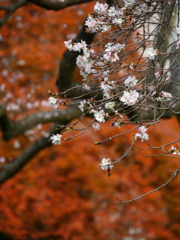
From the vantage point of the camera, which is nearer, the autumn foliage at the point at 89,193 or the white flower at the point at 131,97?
the white flower at the point at 131,97

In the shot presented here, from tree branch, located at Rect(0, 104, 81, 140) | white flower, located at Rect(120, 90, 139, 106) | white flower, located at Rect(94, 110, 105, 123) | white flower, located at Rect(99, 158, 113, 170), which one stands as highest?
white flower, located at Rect(120, 90, 139, 106)

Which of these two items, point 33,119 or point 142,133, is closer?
point 142,133

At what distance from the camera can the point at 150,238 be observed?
852 cm

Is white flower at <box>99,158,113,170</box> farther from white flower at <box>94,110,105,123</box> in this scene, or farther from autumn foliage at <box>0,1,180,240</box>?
autumn foliage at <box>0,1,180,240</box>

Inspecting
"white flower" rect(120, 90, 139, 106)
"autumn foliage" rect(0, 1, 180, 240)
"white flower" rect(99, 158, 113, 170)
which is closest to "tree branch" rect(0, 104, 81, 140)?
"autumn foliage" rect(0, 1, 180, 240)

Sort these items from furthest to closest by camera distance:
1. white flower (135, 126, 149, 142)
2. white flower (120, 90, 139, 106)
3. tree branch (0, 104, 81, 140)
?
tree branch (0, 104, 81, 140) < white flower (135, 126, 149, 142) < white flower (120, 90, 139, 106)

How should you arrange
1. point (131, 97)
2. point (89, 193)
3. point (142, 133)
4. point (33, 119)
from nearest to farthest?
point (131, 97)
point (142, 133)
point (33, 119)
point (89, 193)

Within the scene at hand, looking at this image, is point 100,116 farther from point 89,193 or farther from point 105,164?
point 89,193

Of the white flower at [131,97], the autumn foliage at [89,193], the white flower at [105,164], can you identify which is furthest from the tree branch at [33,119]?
the white flower at [131,97]

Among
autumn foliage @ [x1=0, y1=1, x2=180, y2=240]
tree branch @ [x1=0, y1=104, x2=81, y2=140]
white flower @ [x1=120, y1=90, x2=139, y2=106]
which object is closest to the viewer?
white flower @ [x1=120, y1=90, x2=139, y2=106]

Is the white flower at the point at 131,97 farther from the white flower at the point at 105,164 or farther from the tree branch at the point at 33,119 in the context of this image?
the tree branch at the point at 33,119

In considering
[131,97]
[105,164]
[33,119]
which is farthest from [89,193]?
[131,97]

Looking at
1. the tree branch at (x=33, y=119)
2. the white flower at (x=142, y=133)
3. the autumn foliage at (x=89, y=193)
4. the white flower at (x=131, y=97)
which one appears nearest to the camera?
the white flower at (x=131, y=97)

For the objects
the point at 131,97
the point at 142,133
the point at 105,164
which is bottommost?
the point at 105,164
